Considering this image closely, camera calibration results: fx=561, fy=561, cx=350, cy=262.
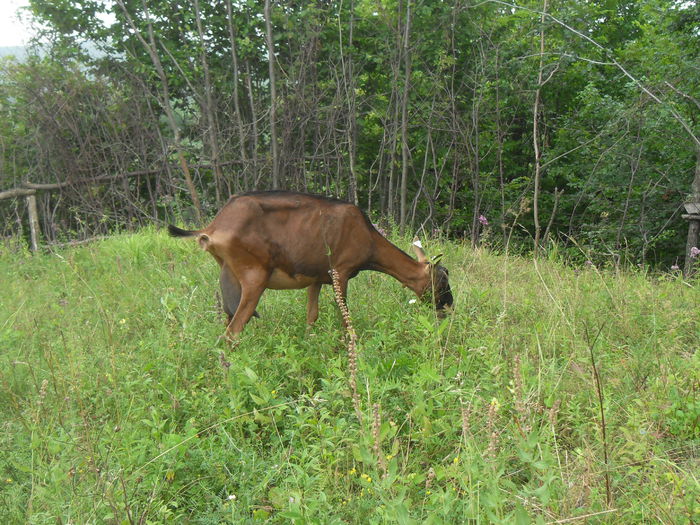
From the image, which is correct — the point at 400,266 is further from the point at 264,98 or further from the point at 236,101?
the point at 264,98

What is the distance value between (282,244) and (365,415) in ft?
6.66

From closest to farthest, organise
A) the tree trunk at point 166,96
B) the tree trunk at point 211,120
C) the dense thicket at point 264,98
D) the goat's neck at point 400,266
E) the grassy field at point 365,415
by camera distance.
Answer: the grassy field at point 365,415, the goat's neck at point 400,266, the tree trunk at point 166,96, the tree trunk at point 211,120, the dense thicket at point 264,98

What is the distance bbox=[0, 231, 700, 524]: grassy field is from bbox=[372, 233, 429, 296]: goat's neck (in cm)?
22

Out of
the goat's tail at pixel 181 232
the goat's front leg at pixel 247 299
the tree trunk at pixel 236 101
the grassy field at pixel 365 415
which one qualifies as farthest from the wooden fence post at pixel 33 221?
the goat's front leg at pixel 247 299

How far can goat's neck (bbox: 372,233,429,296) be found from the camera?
14.8 ft

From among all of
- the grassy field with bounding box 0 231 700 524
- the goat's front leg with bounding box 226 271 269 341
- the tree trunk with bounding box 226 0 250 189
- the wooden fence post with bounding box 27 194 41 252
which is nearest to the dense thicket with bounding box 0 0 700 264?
the tree trunk with bounding box 226 0 250 189

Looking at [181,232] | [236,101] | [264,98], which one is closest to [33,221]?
[236,101]

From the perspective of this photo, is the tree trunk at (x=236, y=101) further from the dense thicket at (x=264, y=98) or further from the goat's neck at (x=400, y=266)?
the goat's neck at (x=400, y=266)

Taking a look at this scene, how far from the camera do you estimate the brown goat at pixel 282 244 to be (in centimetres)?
398

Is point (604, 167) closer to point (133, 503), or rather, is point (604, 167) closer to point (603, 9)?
point (603, 9)

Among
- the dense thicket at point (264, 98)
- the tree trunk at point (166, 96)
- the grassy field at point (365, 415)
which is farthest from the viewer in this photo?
the dense thicket at point (264, 98)

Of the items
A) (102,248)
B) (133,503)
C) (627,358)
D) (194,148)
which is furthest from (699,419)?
(194,148)

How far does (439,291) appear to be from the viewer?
180 inches

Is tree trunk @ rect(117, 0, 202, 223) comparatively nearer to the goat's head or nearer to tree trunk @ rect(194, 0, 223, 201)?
tree trunk @ rect(194, 0, 223, 201)
